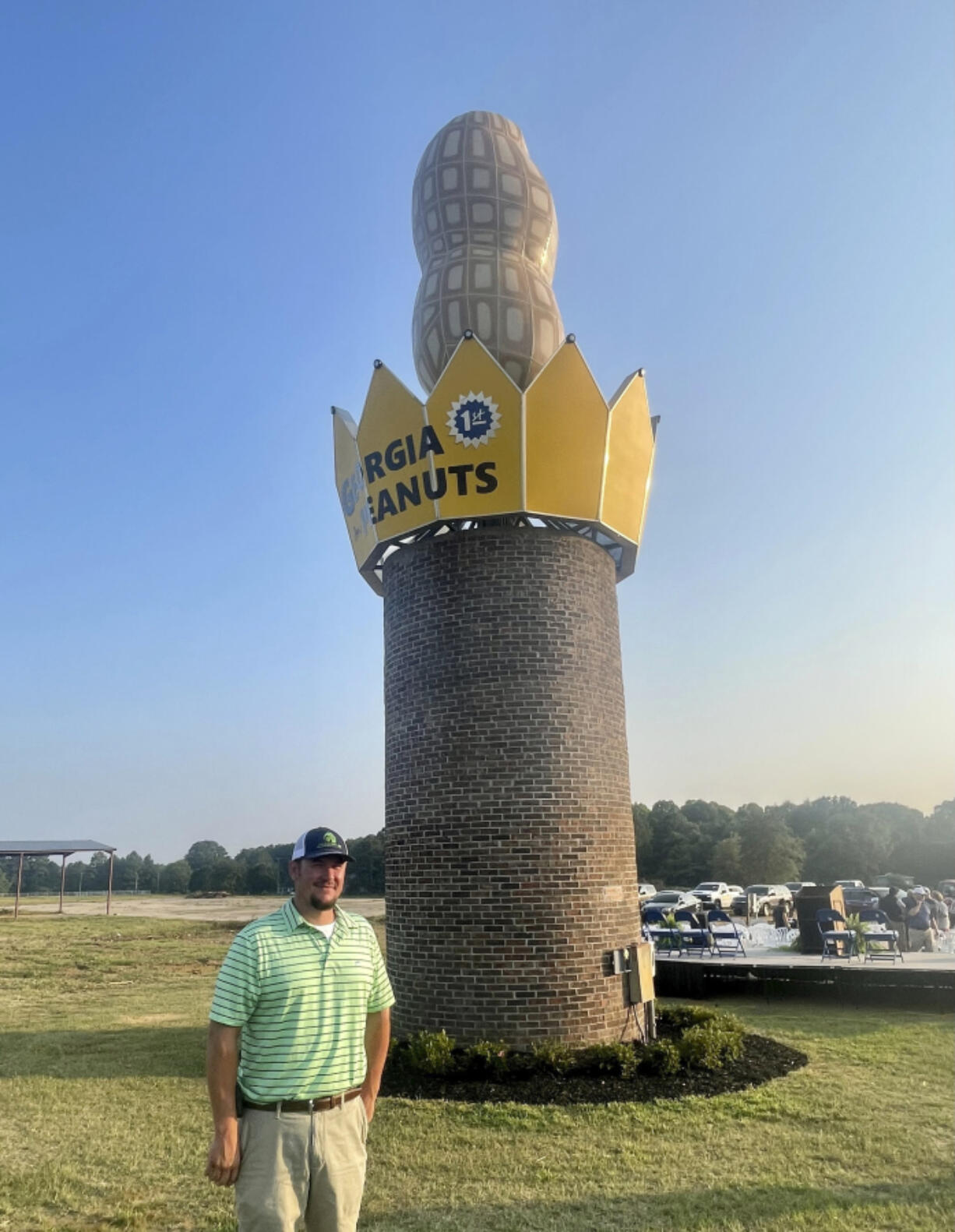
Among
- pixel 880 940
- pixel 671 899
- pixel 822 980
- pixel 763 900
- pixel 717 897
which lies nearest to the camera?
pixel 822 980

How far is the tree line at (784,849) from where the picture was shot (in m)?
54.1

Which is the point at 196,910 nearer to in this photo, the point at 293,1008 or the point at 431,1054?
the point at 431,1054

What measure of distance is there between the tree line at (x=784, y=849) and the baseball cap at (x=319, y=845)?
158 feet

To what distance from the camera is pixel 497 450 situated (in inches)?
378

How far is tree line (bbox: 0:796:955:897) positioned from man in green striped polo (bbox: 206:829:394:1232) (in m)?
38.9

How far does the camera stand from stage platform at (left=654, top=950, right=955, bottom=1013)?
39.8 ft

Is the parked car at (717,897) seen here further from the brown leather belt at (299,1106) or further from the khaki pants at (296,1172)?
the brown leather belt at (299,1106)

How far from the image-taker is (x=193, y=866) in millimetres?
131625

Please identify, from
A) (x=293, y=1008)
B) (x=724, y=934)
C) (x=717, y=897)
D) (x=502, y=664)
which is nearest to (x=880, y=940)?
(x=724, y=934)

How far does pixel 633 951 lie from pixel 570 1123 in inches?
99.5

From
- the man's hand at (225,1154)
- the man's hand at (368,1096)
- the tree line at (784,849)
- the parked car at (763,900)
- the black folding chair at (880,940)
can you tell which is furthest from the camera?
the tree line at (784,849)

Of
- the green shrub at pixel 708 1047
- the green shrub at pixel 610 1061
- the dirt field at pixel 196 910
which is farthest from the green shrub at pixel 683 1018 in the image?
the dirt field at pixel 196 910

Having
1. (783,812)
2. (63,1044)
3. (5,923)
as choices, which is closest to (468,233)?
A: (63,1044)

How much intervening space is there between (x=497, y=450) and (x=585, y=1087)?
20.4 ft
